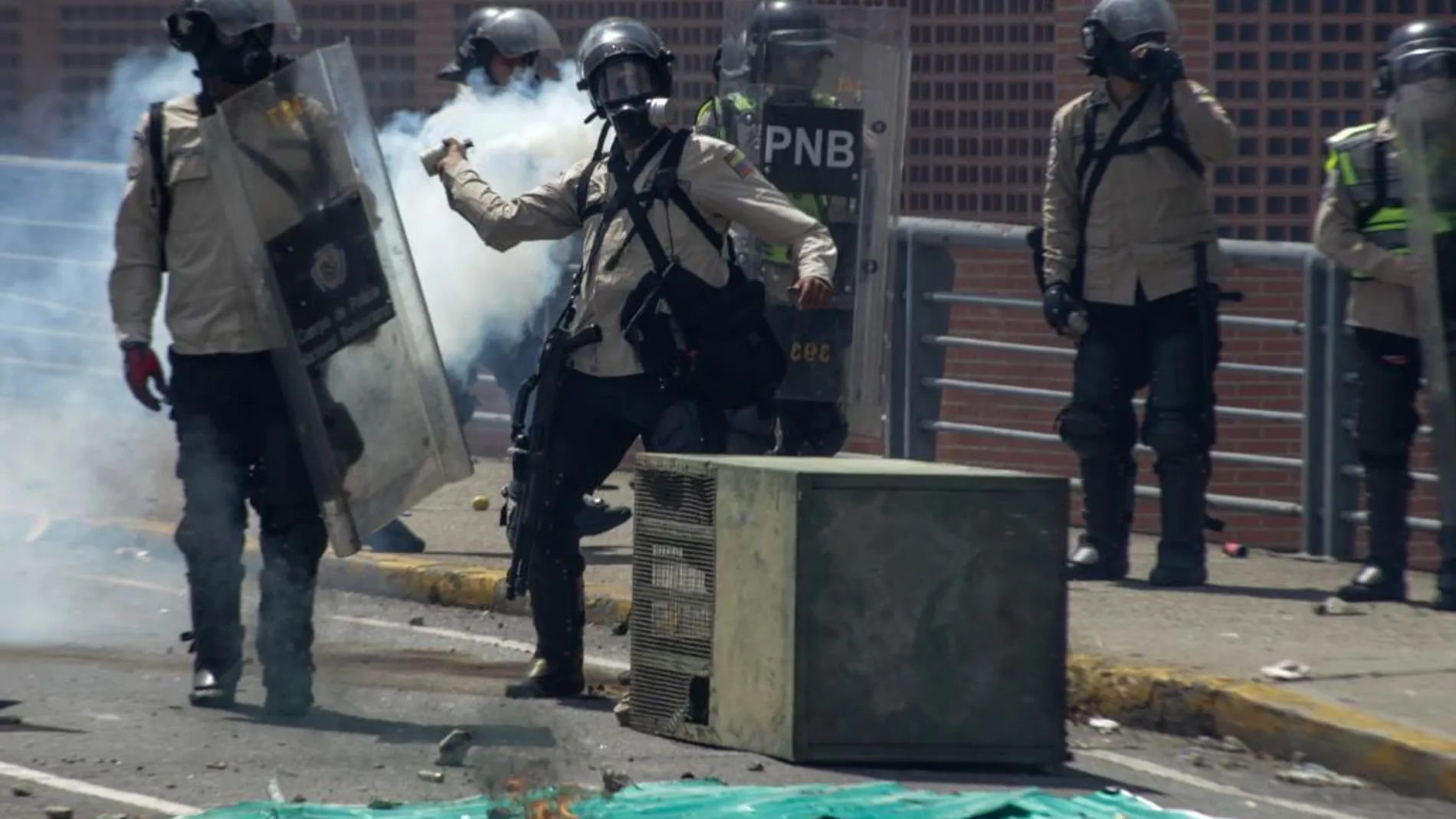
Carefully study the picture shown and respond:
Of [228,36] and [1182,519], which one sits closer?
[228,36]

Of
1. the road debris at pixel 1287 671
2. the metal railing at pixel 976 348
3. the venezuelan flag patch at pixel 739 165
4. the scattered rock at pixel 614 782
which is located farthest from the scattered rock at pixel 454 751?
the metal railing at pixel 976 348

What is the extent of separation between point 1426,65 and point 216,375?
393cm

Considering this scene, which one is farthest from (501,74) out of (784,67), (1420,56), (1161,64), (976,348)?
(1420,56)

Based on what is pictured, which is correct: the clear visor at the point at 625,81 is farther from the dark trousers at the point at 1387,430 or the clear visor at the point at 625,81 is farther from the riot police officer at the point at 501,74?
the riot police officer at the point at 501,74

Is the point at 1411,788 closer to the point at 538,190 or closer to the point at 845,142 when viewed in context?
the point at 538,190

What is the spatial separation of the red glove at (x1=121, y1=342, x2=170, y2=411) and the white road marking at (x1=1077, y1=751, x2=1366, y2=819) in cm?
271

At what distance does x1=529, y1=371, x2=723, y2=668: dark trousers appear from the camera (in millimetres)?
7637

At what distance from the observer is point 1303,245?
1048cm

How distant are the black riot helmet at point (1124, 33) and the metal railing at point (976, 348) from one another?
145 centimetres

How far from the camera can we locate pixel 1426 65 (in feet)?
28.7

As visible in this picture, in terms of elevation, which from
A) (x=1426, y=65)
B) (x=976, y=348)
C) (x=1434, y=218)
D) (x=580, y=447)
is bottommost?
(x=580, y=447)

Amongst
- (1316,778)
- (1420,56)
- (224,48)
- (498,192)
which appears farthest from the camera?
(498,192)

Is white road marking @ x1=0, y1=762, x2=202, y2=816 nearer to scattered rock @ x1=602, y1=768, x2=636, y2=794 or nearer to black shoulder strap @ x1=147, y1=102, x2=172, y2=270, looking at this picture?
scattered rock @ x1=602, y1=768, x2=636, y2=794

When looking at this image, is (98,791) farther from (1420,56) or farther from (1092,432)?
(1420,56)
